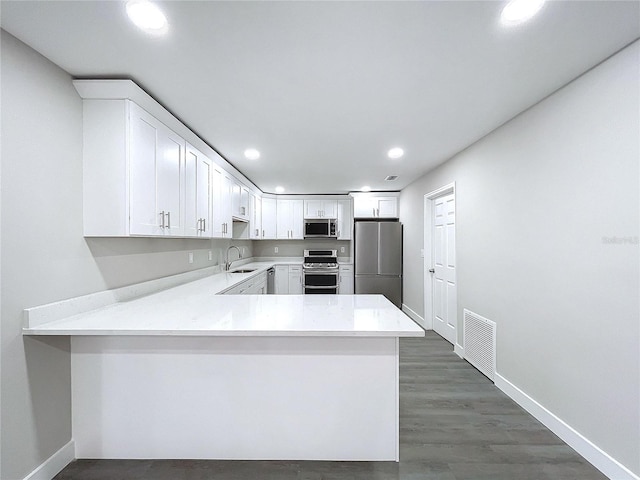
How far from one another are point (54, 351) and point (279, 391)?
1.31m

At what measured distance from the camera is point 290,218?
636cm

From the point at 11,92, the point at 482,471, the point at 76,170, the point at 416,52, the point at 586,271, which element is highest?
the point at 416,52

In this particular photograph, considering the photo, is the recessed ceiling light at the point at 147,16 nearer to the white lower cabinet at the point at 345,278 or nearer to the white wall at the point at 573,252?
the white wall at the point at 573,252

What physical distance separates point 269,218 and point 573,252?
5.14 metres

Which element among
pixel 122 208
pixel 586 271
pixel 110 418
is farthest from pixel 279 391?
pixel 586 271

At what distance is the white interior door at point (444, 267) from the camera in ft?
12.7

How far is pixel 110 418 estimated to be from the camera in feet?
5.94

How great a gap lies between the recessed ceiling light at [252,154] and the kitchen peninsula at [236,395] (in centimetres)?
218

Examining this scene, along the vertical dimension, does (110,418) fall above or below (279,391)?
below

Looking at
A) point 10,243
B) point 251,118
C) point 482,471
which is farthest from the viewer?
point 251,118

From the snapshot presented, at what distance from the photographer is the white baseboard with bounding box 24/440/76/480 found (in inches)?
63.3

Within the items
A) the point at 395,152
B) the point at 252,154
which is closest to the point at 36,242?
the point at 252,154

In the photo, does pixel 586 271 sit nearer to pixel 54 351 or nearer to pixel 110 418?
pixel 110 418

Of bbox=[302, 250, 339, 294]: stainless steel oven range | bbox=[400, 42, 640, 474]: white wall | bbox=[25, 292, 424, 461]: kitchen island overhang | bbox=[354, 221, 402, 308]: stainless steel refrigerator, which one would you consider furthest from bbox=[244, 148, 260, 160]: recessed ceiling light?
bbox=[302, 250, 339, 294]: stainless steel oven range
